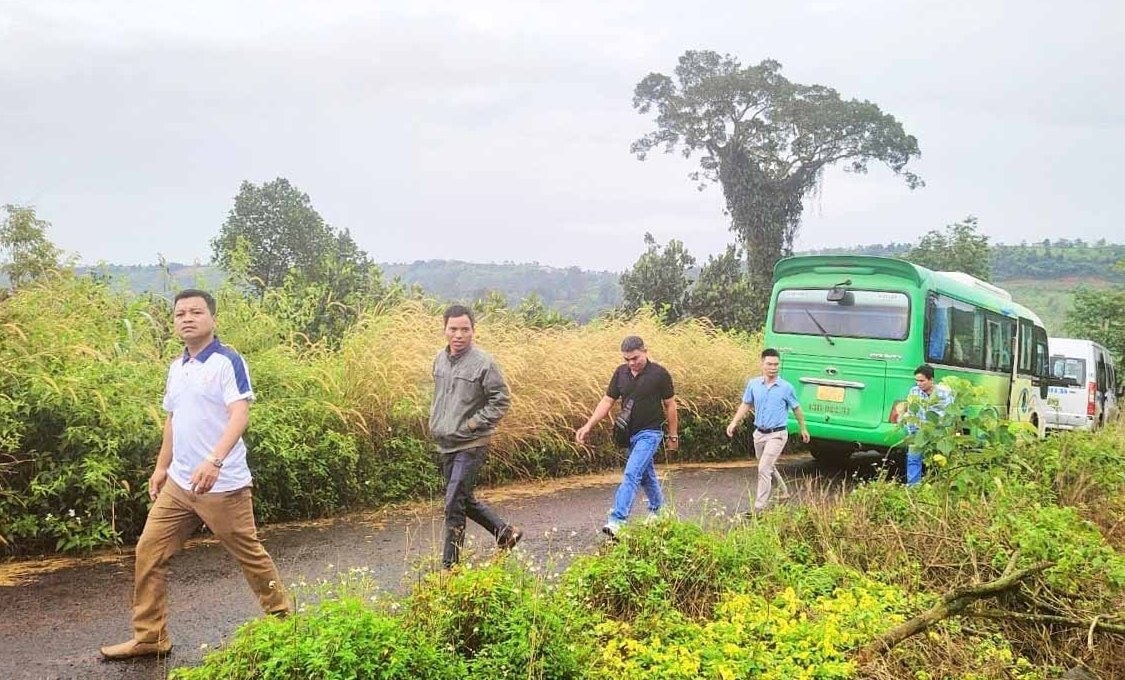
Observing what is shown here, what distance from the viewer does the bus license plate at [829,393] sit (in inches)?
456

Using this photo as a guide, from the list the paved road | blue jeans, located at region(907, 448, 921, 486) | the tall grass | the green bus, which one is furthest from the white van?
the paved road

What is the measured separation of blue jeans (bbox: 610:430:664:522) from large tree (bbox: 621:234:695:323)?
19.5 m

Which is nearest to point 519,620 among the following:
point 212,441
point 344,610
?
point 344,610

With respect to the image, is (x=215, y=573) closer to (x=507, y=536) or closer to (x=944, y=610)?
(x=507, y=536)

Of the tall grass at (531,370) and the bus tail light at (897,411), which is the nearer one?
the bus tail light at (897,411)

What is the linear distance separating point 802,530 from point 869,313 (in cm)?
602

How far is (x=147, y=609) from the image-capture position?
15.0 feet

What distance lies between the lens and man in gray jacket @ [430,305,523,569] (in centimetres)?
596

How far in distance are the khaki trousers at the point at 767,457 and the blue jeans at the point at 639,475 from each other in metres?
1.44

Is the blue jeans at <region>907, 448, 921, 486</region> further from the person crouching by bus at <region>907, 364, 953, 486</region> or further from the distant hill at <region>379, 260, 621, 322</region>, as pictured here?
the distant hill at <region>379, 260, 621, 322</region>

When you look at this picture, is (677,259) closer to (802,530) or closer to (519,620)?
(802,530)

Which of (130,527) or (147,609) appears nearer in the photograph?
(147,609)

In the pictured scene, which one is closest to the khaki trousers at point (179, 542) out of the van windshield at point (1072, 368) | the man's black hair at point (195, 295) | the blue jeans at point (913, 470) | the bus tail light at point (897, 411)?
the man's black hair at point (195, 295)

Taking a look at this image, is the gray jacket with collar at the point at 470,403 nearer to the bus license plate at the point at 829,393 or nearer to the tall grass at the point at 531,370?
the tall grass at the point at 531,370
